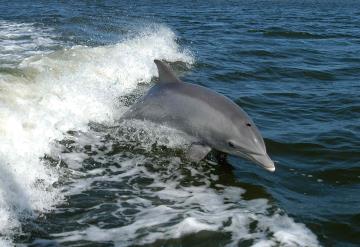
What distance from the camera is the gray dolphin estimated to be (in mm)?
7172

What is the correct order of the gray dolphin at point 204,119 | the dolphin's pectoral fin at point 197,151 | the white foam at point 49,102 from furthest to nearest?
the dolphin's pectoral fin at point 197,151
the gray dolphin at point 204,119
the white foam at point 49,102

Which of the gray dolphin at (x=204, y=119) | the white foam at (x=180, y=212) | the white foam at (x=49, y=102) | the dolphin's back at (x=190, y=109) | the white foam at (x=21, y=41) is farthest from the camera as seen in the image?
the white foam at (x=21, y=41)

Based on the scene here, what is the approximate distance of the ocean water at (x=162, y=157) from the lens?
5559 mm

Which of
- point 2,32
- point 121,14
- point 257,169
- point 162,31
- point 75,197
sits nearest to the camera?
point 75,197

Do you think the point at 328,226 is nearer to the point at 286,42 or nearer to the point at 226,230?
the point at 226,230

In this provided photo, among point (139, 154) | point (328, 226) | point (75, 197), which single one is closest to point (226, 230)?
point (328, 226)

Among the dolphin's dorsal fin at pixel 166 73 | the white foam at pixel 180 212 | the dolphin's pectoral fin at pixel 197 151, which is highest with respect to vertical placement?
the dolphin's dorsal fin at pixel 166 73

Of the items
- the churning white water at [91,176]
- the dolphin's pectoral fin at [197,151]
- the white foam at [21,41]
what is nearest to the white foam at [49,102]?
the churning white water at [91,176]

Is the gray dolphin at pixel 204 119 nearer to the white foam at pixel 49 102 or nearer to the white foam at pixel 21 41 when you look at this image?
the white foam at pixel 49 102

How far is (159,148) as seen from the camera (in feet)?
26.7

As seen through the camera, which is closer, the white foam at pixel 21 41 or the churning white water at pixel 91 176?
the churning white water at pixel 91 176

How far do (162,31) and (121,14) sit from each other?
32.3 feet

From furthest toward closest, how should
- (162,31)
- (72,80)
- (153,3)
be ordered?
(153,3), (162,31), (72,80)

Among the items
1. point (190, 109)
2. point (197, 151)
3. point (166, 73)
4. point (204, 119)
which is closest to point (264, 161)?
point (197, 151)
